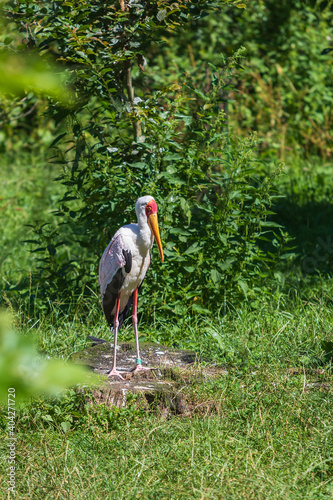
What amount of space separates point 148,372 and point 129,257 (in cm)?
67

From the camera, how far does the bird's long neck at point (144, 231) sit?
3.26 metres

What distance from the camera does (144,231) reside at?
3279 millimetres

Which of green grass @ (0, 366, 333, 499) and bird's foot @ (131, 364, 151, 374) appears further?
bird's foot @ (131, 364, 151, 374)

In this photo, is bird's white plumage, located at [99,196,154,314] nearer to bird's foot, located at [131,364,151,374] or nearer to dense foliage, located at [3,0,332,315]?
bird's foot, located at [131,364,151,374]

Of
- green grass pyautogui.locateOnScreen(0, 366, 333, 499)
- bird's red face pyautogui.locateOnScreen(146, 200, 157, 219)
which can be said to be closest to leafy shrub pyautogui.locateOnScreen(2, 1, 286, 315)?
bird's red face pyautogui.locateOnScreen(146, 200, 157, 219)

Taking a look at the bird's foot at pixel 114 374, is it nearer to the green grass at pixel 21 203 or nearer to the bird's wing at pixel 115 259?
the bird's wing at pixel 115 259

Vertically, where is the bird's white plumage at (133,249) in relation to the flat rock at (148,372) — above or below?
above

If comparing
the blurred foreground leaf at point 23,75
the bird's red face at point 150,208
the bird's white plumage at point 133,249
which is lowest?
the bird's white plumage at point 133,249

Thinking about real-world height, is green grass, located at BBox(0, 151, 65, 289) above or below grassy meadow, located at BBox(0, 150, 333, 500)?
below

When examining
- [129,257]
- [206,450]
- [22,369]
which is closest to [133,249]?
[129,257]

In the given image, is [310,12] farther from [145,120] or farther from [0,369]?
[0,369]

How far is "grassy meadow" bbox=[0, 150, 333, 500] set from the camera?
2.37 meters

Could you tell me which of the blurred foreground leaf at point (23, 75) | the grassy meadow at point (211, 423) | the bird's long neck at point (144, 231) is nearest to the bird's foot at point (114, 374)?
the grassy meadow at point (211, 423)

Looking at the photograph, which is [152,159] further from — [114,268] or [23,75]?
[23,75]
